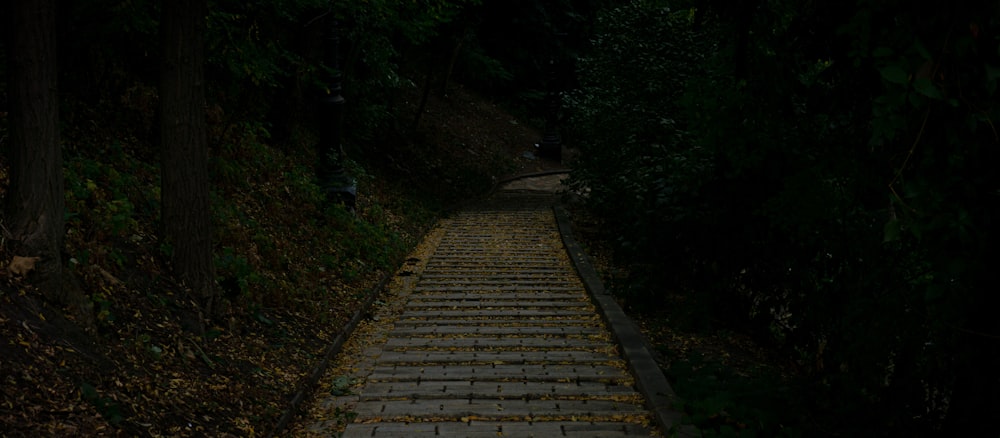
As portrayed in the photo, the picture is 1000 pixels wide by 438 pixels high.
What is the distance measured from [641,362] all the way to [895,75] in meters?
4.70

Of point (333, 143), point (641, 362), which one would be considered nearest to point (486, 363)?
point (641, 362)

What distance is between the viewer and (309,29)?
15.2m

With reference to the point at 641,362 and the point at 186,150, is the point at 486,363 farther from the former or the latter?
the point at 186,150

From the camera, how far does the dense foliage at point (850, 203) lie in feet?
10.1

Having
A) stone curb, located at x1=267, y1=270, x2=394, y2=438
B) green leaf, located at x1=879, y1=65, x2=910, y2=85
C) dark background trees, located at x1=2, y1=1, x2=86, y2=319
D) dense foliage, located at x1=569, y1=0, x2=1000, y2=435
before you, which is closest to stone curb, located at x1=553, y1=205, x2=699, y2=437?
dense foliage, located at x1=569, y1=0, x2=1000, y2=435

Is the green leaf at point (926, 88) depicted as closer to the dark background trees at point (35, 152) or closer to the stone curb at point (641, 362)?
the stone curb at point (641, 362)

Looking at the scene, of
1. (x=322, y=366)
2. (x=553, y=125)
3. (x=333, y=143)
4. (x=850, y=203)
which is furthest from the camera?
(x=553, y=125)

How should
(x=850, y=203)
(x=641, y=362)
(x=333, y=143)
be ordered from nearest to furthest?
1. (x=850, y=203)
2. (x=641, y=362)
3. (x=333, y=143)

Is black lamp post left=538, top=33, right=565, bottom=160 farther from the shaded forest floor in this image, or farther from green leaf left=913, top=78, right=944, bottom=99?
green leaf left=913, top=78, right=944, bottom=99

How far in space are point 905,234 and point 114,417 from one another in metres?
4.53

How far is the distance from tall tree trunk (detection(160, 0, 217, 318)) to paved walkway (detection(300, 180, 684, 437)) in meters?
1.67

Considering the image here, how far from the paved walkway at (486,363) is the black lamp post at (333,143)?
1.77m

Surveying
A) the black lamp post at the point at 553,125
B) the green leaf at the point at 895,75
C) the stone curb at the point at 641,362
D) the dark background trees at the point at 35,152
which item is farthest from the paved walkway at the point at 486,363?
the black lamp post at the point at 553,125

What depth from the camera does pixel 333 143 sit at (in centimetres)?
1305
